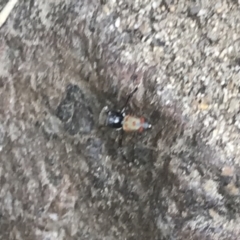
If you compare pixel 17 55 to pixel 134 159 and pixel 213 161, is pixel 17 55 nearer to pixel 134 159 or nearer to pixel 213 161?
pixel 134 159

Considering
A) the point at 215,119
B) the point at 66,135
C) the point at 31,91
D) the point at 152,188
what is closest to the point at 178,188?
the point at 152,188

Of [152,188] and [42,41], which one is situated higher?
[42,41]

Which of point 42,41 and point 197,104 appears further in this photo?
point 42,41

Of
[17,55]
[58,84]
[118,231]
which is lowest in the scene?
[118,231]
